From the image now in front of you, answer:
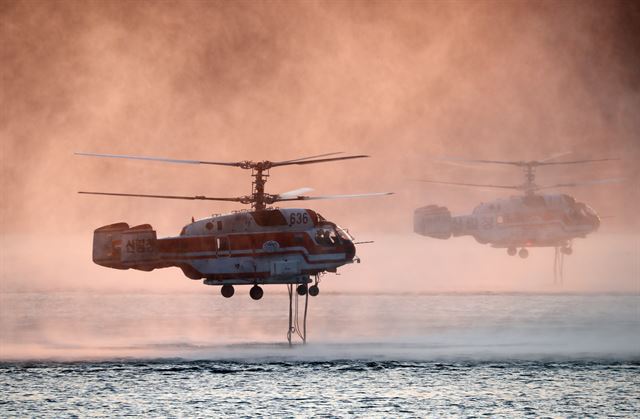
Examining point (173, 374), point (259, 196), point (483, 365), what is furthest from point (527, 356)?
point (259, 196)

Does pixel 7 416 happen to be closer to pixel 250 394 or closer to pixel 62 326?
pixel 250 394

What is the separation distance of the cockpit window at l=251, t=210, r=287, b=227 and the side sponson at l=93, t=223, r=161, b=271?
6251 millimetres

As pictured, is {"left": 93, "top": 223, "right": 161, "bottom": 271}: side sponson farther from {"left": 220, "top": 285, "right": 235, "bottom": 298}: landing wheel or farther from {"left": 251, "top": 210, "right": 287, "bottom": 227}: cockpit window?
{"left": 251, "top": 210, "right": 287, "bottom": 227}: cockpit window

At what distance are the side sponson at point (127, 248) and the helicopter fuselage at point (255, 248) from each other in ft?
0.19

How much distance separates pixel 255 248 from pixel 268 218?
1.93 meters

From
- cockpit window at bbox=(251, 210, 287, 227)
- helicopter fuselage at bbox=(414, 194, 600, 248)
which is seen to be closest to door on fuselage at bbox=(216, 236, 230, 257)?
cockpit window at bbox=(251, 210, 287, 227)

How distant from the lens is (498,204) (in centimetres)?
11075

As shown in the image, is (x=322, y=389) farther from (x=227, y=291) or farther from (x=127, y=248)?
(x=127, y=248)

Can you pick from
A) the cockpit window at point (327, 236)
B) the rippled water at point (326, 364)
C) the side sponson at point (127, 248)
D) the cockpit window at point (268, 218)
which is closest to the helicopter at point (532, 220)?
the rippled water at point (326, 364)

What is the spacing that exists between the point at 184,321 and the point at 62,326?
18.5 meters

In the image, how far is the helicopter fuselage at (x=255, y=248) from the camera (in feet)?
246

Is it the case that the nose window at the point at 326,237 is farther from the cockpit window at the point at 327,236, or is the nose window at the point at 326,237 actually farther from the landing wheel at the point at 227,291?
the landing wheel at the point at 227,291

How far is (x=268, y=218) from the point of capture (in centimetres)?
7538

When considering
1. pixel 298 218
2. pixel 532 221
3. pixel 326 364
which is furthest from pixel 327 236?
pixel 326 364
